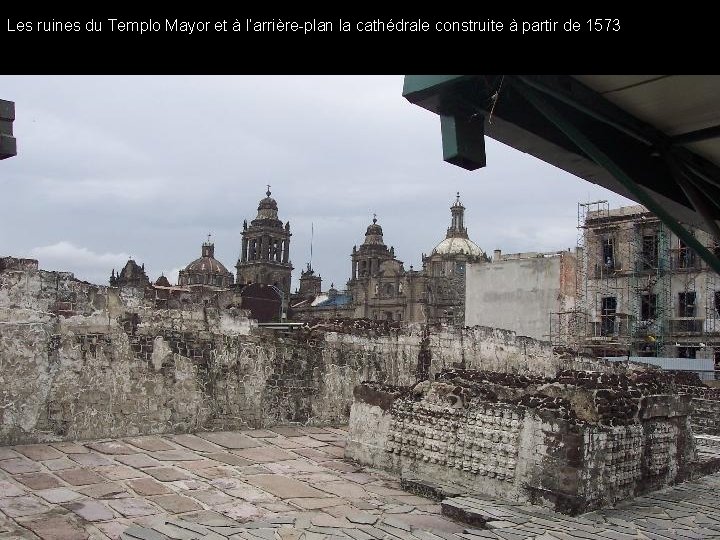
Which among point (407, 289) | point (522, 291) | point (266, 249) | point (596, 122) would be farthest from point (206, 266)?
point (596, 122)

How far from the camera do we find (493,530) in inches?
244

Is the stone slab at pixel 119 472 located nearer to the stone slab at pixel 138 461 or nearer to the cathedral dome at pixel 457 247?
the stone slab at pixel 138 461

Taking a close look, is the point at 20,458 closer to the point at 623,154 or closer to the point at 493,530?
the point at 493,530

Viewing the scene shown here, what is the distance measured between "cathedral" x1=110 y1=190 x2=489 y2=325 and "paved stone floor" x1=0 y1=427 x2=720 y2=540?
32.4m

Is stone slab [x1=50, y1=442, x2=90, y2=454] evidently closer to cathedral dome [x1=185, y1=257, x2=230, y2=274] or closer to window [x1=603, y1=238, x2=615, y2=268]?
window [x1=603, y1=238, x2=615, y2=268]

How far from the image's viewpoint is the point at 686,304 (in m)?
28.1

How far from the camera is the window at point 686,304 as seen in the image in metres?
28.0

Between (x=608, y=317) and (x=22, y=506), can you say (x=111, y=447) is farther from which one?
(x=608, y=317)

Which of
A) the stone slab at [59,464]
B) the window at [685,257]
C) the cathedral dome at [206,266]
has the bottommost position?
the stone slab at [59,464]

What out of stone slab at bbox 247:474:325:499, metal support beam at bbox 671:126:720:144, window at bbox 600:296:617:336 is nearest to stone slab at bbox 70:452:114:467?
stone slab at bbox 247:474:325:499

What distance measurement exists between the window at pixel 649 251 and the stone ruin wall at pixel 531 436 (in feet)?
70.5

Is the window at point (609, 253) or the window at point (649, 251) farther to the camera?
the window at point (609, 253)

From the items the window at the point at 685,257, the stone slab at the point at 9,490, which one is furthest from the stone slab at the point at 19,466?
the window at the point at 685,257
